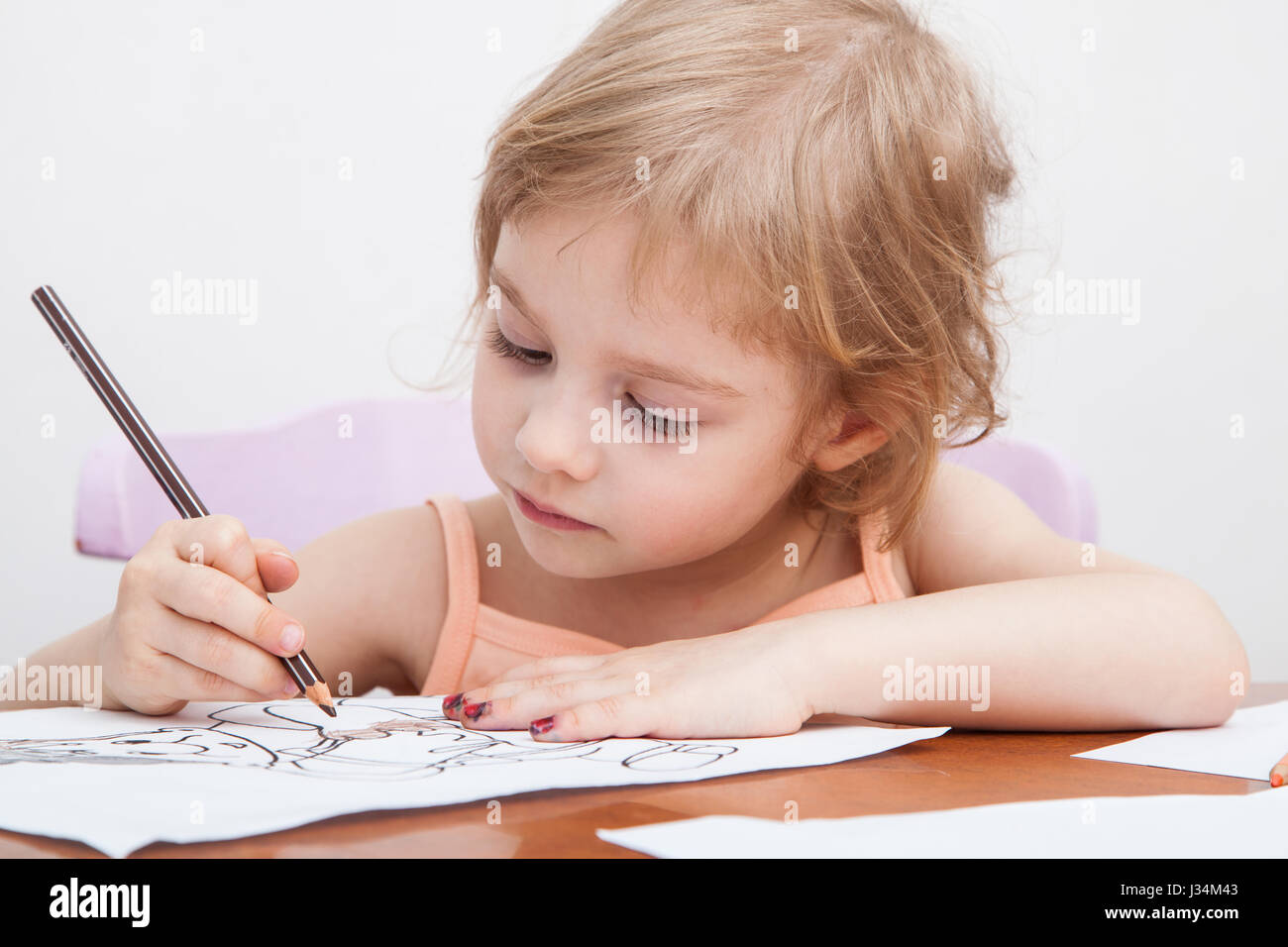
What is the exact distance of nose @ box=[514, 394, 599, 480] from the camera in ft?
1.95

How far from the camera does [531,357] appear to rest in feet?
2.13

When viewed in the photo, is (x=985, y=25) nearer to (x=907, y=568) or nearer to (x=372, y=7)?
(x=372, y=7)

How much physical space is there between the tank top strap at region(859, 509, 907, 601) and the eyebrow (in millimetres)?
216

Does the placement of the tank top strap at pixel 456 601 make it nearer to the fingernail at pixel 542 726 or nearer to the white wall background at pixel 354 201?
the fingernail at pixel 542 726

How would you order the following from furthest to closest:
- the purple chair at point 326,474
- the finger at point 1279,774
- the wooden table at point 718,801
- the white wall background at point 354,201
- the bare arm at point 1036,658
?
the white wall background at point 354,201
the purple chair at point 326,474
the bare arm at point 1036,658
the finger at point 1279,774
the wooden table at point 718,801

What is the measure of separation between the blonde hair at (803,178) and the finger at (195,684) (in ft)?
0.89

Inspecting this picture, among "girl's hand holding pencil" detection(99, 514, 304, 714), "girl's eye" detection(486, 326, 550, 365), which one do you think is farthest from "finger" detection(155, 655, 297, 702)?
"girl's eye" detection(486, 326, 550, 365)

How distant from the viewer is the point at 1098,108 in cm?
172

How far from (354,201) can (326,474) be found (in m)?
0.58

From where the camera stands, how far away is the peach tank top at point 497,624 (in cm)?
79

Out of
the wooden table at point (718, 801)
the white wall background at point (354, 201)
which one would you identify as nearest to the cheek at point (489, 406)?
the wooden table at point (718, 801)

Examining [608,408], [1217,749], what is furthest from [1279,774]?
[608,408]
